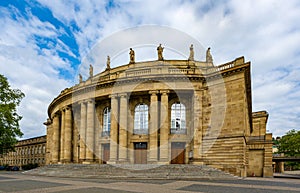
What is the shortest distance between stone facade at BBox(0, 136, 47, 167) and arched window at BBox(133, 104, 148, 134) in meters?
44.1

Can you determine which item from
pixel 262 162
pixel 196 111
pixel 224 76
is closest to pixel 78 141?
pixel 196 111

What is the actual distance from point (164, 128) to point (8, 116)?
1805 cm

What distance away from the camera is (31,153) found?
73500 millimetres

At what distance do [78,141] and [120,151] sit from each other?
9.91 m

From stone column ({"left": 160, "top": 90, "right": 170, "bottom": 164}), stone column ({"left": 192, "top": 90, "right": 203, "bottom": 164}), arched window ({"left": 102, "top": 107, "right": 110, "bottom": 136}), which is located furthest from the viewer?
arched window ({"left": 102, "top": 107, "right": 110, "bottom": 136})

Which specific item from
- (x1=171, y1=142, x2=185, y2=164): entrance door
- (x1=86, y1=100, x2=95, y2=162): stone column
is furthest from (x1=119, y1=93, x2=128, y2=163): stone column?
(x1=171, y1=142, x2=185, y2=164): entrance door

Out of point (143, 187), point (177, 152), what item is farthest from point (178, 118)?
point (143, 187)

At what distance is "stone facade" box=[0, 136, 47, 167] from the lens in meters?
68.0

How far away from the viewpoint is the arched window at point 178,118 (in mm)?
29703

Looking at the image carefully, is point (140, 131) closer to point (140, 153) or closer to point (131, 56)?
point (140, 153)

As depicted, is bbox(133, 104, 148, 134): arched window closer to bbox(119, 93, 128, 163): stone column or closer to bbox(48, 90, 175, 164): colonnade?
bbox(48, 90, 175, 164): colonnade

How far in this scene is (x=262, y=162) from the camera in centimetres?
3181

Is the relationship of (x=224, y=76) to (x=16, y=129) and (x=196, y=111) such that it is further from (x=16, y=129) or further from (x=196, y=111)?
(x=16, y=129)

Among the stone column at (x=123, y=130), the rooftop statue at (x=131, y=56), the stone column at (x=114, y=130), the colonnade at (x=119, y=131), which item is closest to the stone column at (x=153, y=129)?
the colonnade at (x=119, y=131)
